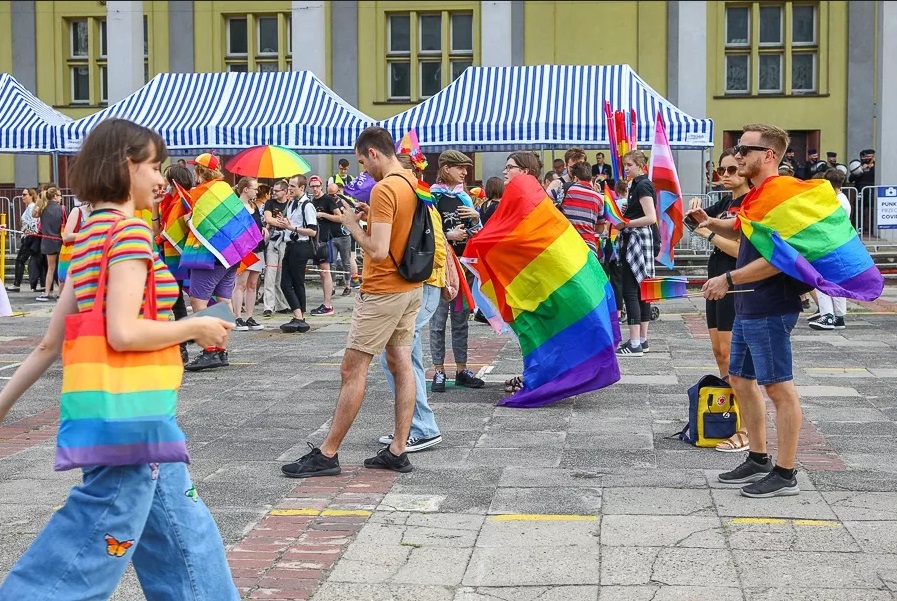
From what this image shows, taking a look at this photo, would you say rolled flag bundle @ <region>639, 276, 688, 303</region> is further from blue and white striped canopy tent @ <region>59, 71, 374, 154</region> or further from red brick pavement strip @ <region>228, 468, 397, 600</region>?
blue and white striped canopy tent @ <region>59, 71, 374, 154</region>

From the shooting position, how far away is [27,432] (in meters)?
8.03

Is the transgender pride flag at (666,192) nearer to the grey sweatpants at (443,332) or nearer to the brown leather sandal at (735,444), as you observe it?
the grey sweatpants at (443,332)

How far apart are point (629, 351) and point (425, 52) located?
1855 cm

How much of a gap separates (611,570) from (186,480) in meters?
1.99

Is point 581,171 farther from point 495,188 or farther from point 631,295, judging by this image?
point 495,188

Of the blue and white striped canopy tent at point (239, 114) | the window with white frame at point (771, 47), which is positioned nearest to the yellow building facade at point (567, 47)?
the window with white frame at point (771, 47)

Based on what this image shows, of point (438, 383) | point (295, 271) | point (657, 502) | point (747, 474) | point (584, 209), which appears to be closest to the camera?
point (657, 502)

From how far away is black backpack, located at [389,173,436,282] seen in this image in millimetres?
6613

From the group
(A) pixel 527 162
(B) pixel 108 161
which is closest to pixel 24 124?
(A) pixel 527 162

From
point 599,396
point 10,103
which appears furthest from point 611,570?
point 10,103

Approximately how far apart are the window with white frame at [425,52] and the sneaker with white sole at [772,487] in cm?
2385

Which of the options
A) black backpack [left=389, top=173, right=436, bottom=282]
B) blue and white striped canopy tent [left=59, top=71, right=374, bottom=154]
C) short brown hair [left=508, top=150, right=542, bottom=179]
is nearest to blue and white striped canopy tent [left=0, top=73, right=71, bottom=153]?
blue and white striped canopy tent [left=59, top=71, right=374, bottom=154]

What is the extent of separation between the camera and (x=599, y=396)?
30.2 feet

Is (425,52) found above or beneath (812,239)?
above
